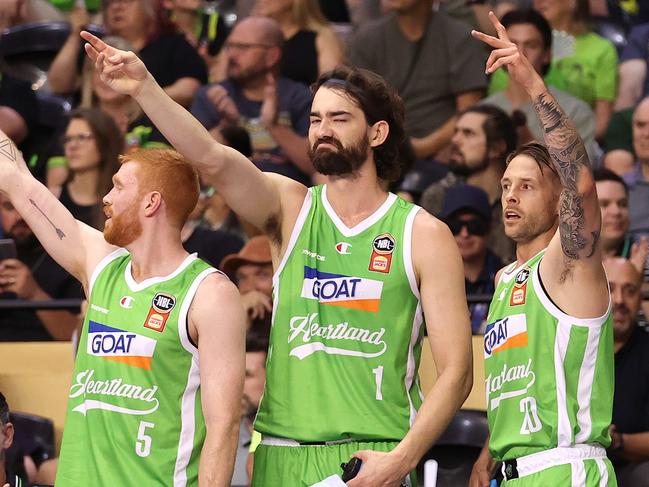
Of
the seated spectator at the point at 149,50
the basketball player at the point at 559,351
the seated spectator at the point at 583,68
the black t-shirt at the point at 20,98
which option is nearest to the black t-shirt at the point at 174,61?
the seated spectator at the point at 149,50

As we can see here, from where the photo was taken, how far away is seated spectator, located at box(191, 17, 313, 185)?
8109 millimetres

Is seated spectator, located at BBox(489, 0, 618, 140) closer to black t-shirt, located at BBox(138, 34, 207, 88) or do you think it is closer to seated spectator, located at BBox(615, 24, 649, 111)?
seated spectator, located at BBox(615, 24, 649, 111)

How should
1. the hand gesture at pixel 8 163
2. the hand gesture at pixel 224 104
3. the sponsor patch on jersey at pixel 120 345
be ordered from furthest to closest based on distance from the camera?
the hand gesture at pixel 224 104, the hand gesture at pixel 8 163, the sponsor patch on jersey at pixel 120 345

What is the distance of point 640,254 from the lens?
6773mm

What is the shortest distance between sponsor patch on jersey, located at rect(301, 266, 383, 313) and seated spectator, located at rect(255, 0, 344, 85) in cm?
404

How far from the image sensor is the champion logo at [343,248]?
475 cm

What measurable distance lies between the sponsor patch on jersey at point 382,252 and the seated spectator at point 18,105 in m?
4.76

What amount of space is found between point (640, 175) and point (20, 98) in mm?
4183

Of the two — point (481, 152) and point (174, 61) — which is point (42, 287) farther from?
point (481, 152)

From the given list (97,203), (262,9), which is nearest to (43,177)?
(97,203)

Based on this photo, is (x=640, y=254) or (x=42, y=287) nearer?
(x=640, y=254)

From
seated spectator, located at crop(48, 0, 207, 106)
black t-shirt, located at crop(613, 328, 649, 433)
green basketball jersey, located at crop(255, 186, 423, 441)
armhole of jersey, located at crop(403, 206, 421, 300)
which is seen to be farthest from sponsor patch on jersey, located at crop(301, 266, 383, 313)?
seated spectator, located at crop(48, 0, 207, 106)

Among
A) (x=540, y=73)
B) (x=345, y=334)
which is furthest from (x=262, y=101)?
(x=345, y=334)

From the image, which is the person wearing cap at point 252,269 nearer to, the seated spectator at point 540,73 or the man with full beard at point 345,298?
the man with full beard at point 345,298
